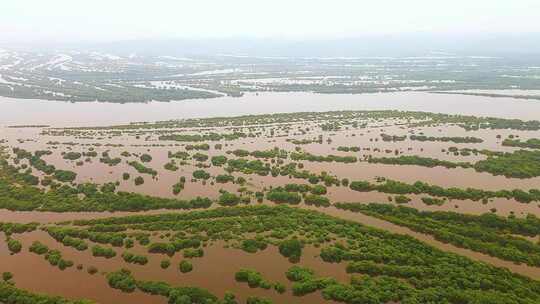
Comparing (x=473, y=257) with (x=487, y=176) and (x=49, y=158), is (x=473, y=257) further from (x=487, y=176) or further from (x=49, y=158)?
(x=49, y=158)

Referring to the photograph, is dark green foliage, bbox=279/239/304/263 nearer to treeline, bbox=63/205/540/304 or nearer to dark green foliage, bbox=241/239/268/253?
treeline, bbox=63/205/540/304

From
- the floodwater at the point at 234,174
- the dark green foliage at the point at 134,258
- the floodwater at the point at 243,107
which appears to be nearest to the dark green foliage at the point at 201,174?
the floodwater at the point at 234,174

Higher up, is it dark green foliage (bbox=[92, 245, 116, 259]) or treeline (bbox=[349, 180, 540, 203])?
treeline (bbox=[349, 180, 540, 203])

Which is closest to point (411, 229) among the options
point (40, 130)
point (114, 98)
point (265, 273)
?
point (265, 273)

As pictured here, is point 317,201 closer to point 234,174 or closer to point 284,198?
point 284,198

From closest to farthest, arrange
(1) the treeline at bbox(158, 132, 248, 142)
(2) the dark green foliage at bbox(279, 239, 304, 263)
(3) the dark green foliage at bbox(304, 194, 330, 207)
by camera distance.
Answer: (2) the dark green foliage at bbox(279, 239, 304, 263) < (3) the dark green foliage at bbox(304, 194, 330, 207) < (1) the treeline at bbox(158, 132, 248, 142)

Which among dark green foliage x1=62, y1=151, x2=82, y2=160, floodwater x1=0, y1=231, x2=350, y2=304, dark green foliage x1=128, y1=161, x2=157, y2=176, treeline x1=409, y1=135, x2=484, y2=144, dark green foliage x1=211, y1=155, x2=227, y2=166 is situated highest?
treeline x1=409, y1=135, x2=484, y2=144

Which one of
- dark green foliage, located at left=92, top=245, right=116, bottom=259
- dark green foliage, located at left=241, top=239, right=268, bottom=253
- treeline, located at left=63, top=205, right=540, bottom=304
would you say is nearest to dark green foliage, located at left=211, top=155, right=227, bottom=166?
treeline, located at left=63, top=205, right=540, bottom=304

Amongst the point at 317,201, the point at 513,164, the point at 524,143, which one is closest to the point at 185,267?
the point at 317,201

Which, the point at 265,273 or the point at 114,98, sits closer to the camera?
the point at 265,273
